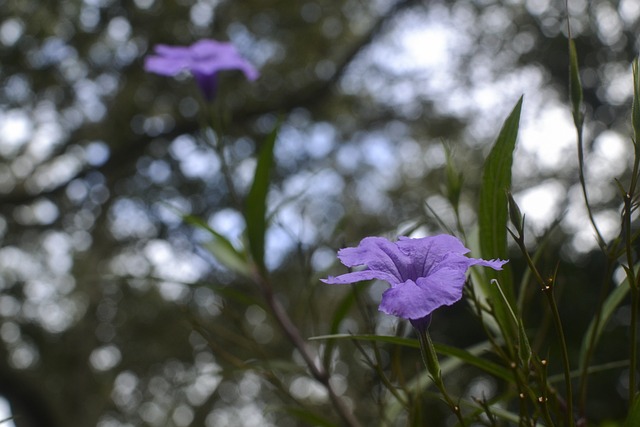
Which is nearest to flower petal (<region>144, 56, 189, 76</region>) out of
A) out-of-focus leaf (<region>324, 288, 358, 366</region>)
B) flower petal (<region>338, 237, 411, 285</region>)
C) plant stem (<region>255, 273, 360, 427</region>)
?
plant stem (<region>255, 273, 360, 427</region>)

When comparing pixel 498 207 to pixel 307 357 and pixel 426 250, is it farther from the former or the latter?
pixel 307 357

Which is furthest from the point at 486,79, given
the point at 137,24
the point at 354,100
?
the point at 137,24

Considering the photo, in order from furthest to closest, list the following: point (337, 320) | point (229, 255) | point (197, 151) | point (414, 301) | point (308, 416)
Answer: point (197, 151) → point (229, 255) → point (337, 320) → point (308, 416) → point (414, 301)

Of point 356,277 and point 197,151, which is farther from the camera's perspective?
point 197,151

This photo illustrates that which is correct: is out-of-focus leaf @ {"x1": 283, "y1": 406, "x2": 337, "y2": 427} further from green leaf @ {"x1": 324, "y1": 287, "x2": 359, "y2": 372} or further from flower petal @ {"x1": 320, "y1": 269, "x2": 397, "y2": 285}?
flower petal @ {"x1": 320, "y1": 269, "x2": 397, "y2": 285}

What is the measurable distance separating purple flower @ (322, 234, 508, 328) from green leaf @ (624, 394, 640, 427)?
0.16m

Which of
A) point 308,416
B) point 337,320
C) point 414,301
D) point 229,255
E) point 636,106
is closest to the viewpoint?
point 414,301

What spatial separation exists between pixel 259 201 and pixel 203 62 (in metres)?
0.29

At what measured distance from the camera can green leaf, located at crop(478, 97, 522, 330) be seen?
2.09 feet

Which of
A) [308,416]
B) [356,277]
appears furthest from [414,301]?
[308,416]

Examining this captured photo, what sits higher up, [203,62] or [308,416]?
[203,62]

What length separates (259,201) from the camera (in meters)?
1.01

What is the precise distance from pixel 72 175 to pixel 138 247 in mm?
902

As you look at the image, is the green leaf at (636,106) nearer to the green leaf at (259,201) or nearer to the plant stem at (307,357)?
the plant stem at (307,357)
